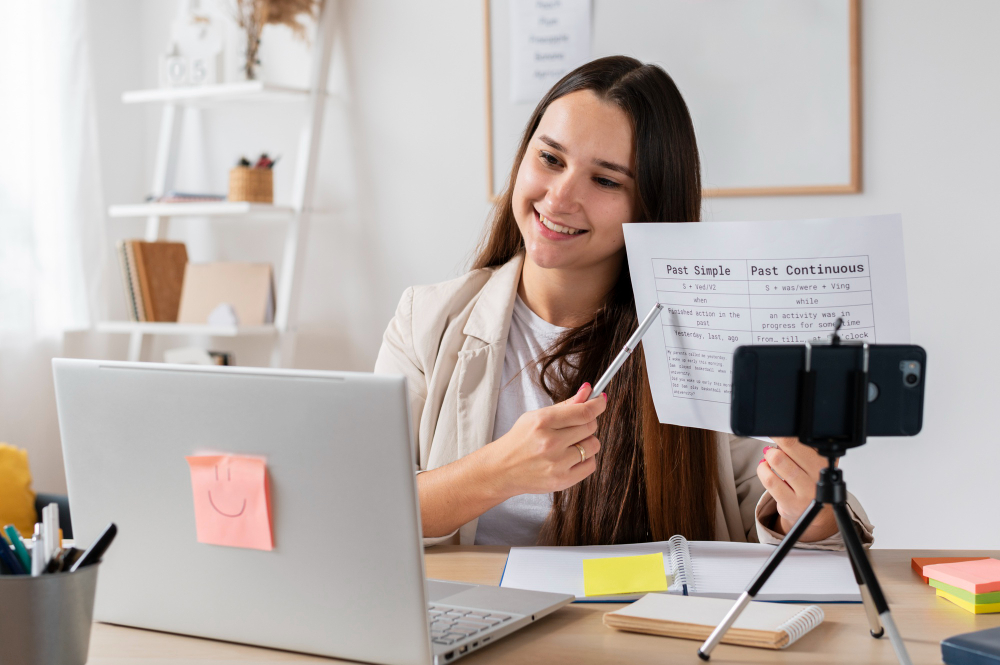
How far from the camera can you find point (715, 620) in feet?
2.78

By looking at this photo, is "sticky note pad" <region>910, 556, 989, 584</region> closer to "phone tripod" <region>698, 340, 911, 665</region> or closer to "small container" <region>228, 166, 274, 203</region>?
"phone tripod" <region>698, 340, 911, 665</region>

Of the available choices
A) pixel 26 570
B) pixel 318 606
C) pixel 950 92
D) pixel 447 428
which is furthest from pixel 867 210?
pixel 26 570

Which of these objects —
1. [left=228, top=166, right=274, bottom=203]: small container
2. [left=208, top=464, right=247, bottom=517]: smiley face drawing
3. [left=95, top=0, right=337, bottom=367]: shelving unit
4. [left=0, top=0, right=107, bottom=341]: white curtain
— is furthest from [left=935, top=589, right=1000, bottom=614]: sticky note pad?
[left=0, top=0, right=107, bottom=341]: white curtain

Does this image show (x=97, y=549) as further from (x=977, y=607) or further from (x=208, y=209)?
(x=208, y=209)

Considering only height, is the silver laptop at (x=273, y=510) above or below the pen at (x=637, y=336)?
below

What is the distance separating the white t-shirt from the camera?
55.8 inches

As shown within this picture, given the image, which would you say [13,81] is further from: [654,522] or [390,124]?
[654,522]

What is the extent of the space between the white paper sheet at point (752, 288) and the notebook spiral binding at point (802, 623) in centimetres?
24

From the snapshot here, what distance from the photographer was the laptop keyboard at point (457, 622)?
799mm

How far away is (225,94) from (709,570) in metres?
2.06

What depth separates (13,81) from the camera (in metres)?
2.51

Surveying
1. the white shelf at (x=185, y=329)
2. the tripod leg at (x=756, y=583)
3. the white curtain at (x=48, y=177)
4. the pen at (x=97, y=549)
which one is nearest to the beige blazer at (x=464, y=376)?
the tripod leg at (x=756, y=583)

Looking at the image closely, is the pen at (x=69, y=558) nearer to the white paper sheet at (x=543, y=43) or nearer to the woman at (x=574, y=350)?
the woman at (x=574, y=350)

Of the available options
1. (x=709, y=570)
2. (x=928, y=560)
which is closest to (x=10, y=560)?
(x=709, y=570)
